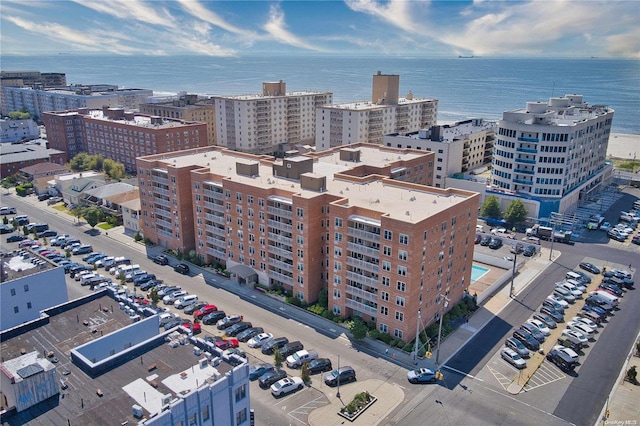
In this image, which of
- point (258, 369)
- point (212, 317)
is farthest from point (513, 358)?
point (212, 317)

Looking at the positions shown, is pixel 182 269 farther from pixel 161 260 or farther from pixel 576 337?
pixel 576 337

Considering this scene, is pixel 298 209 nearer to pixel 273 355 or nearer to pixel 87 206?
pixel 273 355

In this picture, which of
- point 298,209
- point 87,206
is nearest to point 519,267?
point 298,209

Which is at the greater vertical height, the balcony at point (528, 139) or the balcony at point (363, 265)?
the balcony at point (528, 139)

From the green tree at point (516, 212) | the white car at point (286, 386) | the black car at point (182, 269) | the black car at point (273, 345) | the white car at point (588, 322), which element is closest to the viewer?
the white car at point (286, 386)

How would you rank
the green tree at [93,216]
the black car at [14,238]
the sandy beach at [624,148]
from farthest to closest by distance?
the sandy beach at [624,148]
the green tree at [93,216]
the black car at [14,238]

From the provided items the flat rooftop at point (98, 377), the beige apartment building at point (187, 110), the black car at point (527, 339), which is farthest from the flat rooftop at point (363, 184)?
the beige apartment building at point (187, 110)

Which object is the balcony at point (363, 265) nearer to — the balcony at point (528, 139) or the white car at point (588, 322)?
the white car at point (588, 322)
